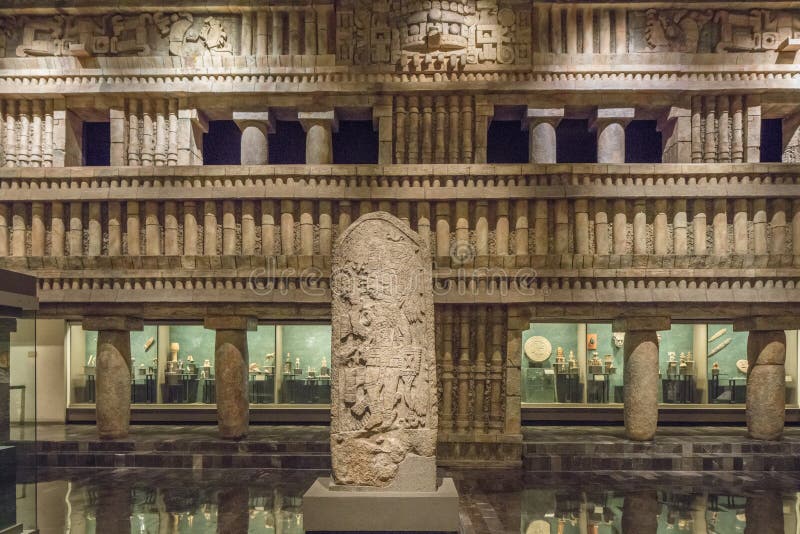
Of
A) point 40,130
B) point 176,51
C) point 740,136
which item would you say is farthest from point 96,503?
point 740,136

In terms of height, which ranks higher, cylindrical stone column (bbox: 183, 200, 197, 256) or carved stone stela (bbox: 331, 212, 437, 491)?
cylindrical stone column (bbox: 183, 200, 197, 256)

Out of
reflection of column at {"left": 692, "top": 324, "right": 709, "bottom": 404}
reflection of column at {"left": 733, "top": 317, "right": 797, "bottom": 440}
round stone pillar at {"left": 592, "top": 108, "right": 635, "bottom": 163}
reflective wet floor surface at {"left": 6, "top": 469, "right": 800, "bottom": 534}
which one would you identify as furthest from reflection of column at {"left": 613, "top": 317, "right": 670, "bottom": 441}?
round stone pillar at {"left": 592, "top": 108, "right": 635, "bottom": 163}

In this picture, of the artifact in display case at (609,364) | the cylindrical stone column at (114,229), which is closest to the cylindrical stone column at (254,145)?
the cylindrical stone column at (114,229)

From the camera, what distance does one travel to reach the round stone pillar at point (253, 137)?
10773mm

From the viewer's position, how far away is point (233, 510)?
24.9 ft

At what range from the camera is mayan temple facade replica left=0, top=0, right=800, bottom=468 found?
398 inches

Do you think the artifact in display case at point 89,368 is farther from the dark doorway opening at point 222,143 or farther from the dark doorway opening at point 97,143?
the dark doorway opening at point 222,143

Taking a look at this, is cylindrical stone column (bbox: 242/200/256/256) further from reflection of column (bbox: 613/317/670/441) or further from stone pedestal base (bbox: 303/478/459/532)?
reflection of column (bbox: 613/317/670/441)

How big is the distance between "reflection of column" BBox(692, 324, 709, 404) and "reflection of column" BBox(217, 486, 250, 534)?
8405 mm

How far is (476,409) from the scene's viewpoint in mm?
10195

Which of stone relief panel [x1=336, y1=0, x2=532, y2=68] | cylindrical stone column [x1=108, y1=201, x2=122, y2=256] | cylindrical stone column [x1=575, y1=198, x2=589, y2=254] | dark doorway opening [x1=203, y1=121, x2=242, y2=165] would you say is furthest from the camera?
dark doorway opening [x1=203, y1=121, x2=242, y2=165]

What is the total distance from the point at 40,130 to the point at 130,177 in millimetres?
1905

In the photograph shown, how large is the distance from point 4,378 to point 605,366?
383 inches

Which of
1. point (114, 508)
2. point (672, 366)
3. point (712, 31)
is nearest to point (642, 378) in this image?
point (672, 366)
